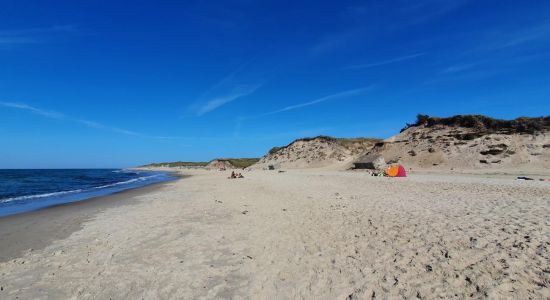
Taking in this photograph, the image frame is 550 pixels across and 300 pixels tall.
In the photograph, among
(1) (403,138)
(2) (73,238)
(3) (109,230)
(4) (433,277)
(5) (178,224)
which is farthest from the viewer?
(1) (403,138)

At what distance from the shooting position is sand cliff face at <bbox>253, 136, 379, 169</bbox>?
49469 mm

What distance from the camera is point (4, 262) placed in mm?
6293

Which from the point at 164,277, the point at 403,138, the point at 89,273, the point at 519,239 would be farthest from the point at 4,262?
the point at 403,138

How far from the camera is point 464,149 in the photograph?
32.0 m

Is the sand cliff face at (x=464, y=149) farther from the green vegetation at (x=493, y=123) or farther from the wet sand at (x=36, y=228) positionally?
the wet sand at (x=36, y=228)

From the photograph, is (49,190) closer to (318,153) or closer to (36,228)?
(36,228)

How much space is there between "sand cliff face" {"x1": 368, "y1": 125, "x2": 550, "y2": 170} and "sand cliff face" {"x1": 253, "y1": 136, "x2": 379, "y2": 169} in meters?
9.47

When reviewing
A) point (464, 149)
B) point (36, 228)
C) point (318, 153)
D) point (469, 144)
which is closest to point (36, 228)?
point (36, 228)

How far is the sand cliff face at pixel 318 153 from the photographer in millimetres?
49469

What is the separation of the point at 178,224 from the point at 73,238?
9.07 ft

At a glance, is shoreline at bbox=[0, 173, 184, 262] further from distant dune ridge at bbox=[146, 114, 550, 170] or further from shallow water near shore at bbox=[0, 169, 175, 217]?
distant dune ridge at bbox=[146, 114, 550, 170]

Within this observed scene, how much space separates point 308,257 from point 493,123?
1462 inches

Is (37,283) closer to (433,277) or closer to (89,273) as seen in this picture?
(89,273)

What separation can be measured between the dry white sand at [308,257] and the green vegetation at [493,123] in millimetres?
27114
